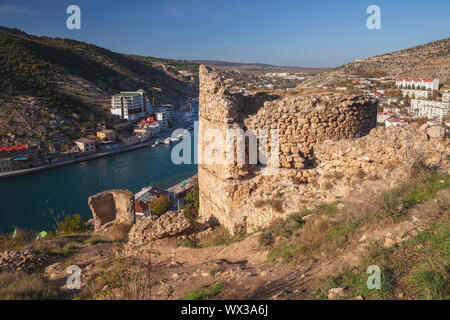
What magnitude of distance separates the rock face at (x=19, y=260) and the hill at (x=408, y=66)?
31.8 meters

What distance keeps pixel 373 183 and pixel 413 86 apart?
116 feet

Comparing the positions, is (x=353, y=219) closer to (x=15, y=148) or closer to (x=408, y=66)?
(x=15, y=148)

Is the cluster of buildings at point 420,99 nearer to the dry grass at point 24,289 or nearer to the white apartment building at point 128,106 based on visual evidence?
the dry grass at point 24,289

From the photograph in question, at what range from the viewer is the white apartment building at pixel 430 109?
21844mm

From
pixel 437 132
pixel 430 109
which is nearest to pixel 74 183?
pixel 437 132

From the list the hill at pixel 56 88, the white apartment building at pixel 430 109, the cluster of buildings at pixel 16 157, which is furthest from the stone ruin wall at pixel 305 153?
the hill at pixel 56 88

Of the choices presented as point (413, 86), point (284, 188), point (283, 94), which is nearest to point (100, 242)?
A: point (284, 188)

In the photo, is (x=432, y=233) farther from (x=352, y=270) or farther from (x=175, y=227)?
(x=175, y=227)

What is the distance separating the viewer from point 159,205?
896 inches

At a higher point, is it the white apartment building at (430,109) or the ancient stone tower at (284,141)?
the white apartment building at (430,109)

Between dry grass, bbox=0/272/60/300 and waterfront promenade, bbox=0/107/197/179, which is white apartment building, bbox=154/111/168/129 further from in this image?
dry grass, bbox=0/272/60/300

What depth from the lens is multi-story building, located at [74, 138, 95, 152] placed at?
131 feet

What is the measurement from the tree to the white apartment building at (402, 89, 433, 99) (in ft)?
85.5

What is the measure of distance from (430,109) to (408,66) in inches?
872
